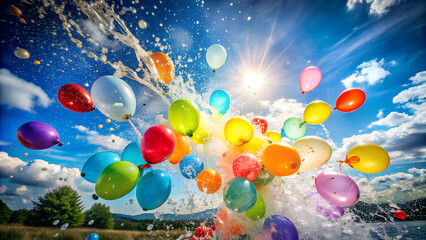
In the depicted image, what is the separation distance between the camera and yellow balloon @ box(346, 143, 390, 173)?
2350 mm

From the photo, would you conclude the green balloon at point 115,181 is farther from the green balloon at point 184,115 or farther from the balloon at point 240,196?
the balloon at point 240,196

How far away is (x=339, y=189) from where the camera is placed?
219cm

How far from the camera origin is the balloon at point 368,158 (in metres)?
2.35

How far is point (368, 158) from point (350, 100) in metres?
1.15

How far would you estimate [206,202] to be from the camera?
Result: 2.65m

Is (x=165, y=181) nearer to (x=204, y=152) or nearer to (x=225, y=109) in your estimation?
(x=204, y=152)

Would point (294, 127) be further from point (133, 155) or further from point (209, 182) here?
point (133, 155)

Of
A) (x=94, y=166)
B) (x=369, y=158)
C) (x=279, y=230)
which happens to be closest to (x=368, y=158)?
(x=369, y=158)

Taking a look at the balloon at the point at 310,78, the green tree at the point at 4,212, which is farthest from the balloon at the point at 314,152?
the green tree at the point at 4,212

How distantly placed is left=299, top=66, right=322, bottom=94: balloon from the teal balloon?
1.81 metres

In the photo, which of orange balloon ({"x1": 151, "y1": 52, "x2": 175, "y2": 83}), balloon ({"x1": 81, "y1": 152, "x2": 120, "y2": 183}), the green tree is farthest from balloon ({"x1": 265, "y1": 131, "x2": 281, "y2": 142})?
the green tree

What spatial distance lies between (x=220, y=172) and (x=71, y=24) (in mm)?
3436

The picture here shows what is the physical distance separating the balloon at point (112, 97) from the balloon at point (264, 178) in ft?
7.95

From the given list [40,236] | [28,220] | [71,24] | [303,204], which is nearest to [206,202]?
[303,204]
